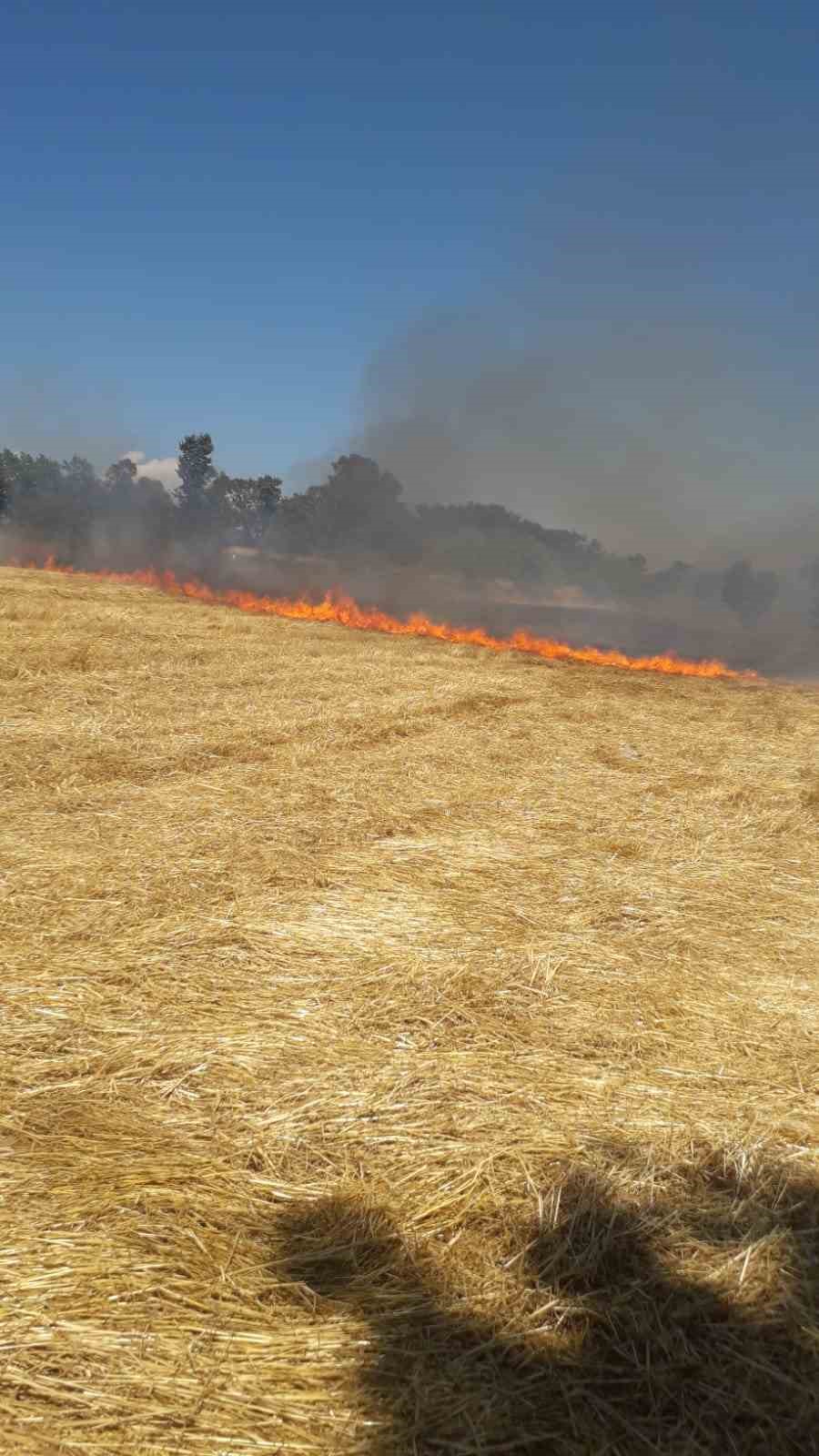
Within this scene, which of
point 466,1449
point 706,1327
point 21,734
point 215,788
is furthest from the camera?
point 21,734

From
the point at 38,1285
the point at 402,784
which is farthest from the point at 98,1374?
the point at 402,784

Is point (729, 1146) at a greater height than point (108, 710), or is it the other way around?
point (108, 710)

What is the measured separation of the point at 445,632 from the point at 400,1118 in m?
17.6

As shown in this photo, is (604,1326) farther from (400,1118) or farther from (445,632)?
(445,632)

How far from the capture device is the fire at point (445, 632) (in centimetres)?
1856

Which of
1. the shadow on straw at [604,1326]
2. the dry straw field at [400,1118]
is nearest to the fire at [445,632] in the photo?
the dry straw field at [400,1118]

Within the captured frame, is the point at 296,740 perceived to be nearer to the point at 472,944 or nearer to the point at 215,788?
the point at 215,788

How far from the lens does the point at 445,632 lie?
2067cm

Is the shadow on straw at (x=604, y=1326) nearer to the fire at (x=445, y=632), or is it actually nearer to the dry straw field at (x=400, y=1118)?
the dry straw field at (x=400, y=1118)

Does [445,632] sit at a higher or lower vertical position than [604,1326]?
higher

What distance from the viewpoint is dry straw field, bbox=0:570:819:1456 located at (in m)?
2.36

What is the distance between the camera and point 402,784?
8.32 metres

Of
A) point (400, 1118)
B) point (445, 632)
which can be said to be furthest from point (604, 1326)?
point (445, 632)

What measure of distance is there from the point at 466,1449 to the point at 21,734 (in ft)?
26.3
